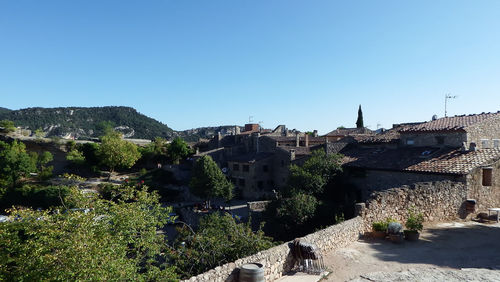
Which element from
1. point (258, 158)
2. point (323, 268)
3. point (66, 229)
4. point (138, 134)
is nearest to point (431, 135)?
point (323, 268)

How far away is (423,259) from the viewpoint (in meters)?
10.9

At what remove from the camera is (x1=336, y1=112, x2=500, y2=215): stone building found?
1866cm

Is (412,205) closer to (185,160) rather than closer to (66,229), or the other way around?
(66,229)

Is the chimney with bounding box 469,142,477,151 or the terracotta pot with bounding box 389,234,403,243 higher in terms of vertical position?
the chimney with bounding box 469,142,477,151

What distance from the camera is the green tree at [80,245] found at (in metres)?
6.88

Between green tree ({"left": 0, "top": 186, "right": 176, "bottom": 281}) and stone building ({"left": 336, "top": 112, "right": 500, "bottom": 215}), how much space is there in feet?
58.5

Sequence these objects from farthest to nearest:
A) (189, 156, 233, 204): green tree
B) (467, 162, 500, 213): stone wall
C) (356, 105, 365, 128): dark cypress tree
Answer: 1. (356, 105, 365, 128): dark cypress tree
2. (189, 156, 233, 204): green tree
3. (467, 162, 500, 213): stone wall

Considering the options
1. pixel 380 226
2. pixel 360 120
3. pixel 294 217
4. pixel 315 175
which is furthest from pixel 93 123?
pixel 380 226

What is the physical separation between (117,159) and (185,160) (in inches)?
532

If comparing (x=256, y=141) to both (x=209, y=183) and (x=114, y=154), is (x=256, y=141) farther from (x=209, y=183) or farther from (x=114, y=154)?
(x=114, y=154)

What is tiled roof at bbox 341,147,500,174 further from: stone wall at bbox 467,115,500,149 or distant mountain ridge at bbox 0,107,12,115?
distant mountain ridge at bbox 0,107,12,115

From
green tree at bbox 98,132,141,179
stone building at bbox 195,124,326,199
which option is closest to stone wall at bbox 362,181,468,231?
stone building at bbox 195,124,326,199

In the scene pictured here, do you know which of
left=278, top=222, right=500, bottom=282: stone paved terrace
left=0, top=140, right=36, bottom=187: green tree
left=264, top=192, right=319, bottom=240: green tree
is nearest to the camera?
left=278, top=222, right=500, bottom=282: stone paved terrace

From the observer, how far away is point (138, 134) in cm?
13362
